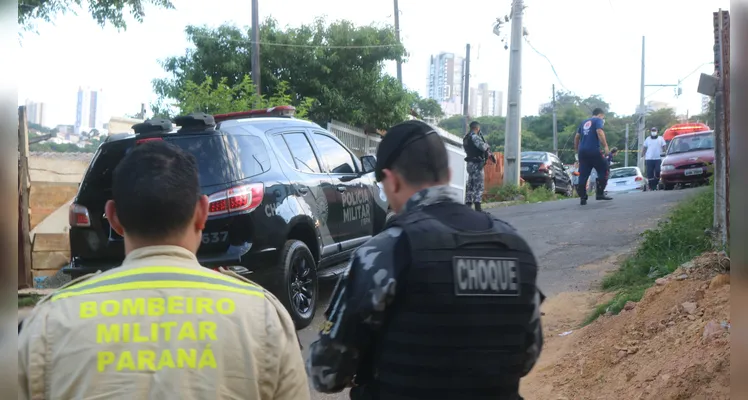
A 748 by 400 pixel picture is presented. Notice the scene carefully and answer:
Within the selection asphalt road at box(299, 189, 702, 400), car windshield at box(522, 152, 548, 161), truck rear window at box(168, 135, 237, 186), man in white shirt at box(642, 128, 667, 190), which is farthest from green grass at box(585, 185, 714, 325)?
car windshield at box(522, 152, 548, 161)

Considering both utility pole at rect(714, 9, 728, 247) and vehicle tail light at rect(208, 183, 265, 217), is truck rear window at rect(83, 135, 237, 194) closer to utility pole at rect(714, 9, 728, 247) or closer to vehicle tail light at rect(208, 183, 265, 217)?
vehicle tail light at rect(208, 183, 265, 217)

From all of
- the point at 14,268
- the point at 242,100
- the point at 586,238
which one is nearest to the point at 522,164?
Answer: the point at 242,100

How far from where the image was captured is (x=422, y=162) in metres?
2.29

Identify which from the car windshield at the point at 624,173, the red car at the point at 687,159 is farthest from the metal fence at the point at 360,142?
the car windshield at the point at 624,173

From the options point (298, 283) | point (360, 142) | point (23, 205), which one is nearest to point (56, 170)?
point (23, 205)

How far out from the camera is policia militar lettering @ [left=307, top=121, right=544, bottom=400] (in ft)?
6.81

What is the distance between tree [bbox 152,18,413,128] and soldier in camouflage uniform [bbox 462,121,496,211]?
8.34m

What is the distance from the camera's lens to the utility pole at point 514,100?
20391mm

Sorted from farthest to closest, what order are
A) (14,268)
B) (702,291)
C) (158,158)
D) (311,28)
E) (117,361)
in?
(311,28)
(702,291)
(14,268)
(158,158)
(117,361)

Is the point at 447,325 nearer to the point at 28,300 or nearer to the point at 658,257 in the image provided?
the point at 658,257

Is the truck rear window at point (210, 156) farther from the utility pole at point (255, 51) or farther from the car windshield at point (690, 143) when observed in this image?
the car windshield at point (690, 143)

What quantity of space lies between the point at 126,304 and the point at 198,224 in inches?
12.7

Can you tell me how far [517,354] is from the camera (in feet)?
7.14

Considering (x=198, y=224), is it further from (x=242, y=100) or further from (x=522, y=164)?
(x=522, y=164)
